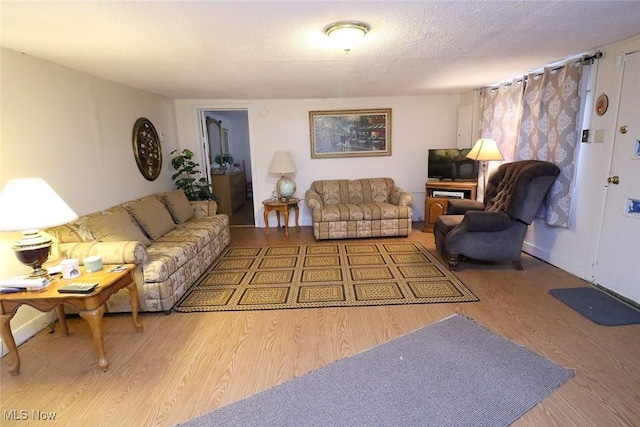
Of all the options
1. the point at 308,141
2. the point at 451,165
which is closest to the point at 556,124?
the point at 451,165

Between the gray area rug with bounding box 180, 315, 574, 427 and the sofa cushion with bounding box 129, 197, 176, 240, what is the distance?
7.45ft

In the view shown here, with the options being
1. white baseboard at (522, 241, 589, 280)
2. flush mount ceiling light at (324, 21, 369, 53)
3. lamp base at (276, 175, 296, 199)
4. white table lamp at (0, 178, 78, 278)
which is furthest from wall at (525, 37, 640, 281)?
white table lamp at (0, 178, 78, 278)

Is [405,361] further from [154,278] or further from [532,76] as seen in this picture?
[532,76]

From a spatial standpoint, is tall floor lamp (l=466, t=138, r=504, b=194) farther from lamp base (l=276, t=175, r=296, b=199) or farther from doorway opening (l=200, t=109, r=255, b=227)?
doorway opening (l=200, t=109, r=255, b=227)

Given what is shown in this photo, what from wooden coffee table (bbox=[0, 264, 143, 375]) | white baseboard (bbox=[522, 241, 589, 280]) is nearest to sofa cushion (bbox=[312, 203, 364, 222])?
white baseboard (bbox=[522, 241, 589, 280])

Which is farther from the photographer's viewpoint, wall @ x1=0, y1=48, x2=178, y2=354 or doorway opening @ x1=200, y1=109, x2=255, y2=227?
doorway opening @ x1=200, y1=109, x2=255, y2=227

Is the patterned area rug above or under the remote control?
under

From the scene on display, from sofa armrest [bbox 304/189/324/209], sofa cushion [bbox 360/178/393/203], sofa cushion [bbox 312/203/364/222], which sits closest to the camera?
sofa cushion [bbox 312/203/364/222]

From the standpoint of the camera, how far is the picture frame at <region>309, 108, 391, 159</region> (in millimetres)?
5277

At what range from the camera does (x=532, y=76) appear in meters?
3.57

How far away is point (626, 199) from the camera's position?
2.67 metres

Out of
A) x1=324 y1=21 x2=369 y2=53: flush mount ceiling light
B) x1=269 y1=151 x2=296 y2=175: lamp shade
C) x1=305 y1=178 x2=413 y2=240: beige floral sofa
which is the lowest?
x1=305 y1=178 x2=413 y2=240: beige floral sofa

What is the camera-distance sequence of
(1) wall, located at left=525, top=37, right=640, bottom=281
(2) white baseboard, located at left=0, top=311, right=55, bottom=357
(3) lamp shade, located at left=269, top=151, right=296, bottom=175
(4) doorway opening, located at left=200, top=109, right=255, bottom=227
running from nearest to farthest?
(2) white baseboard, located at left=0, top=311, right=55, bottom=357, (1) wall, located at left=525, top=37, right=640, bottom=281, (3) lamp shade, located at left=269, top=151, right=296, bottom=175, (4) doorway opening, located at left=200, top=109, right=255, bottom=227

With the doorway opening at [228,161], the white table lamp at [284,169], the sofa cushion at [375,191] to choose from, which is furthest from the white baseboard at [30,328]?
the sofa cushion at [375,191]
